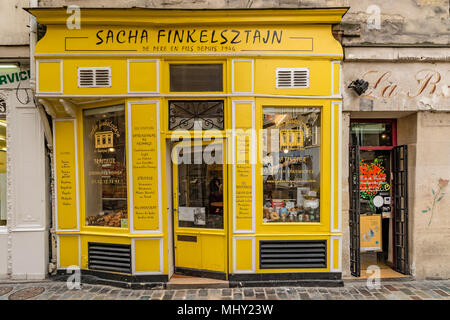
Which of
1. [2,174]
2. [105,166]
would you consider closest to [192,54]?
[105,166]

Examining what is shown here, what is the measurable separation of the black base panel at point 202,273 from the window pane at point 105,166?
1560 mm

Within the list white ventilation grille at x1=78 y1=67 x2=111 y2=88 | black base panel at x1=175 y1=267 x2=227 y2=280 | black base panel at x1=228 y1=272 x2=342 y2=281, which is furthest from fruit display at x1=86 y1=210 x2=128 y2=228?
white ventilation grille at x1=78 y1=67 x2=111 y2=88

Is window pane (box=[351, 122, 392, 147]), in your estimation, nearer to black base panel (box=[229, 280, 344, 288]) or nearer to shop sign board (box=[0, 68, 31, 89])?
black base panel (box=[229, 280, 344, 288])

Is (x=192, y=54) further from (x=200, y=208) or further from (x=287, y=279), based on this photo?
(x=287, y=279)

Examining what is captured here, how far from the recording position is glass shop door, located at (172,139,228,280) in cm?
473

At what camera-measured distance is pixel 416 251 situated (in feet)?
15.9

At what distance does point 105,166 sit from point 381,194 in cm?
597

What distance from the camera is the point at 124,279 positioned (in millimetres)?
4605

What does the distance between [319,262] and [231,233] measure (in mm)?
1781

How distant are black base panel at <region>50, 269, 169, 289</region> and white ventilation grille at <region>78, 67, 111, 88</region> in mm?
3677

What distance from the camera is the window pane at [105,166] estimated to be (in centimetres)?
490

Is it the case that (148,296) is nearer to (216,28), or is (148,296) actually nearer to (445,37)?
(216,28)

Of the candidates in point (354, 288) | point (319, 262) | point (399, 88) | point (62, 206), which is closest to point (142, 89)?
point (62, 206)

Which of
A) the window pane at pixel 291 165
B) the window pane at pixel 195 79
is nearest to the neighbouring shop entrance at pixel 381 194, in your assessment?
the window pane at pixel 291 165
